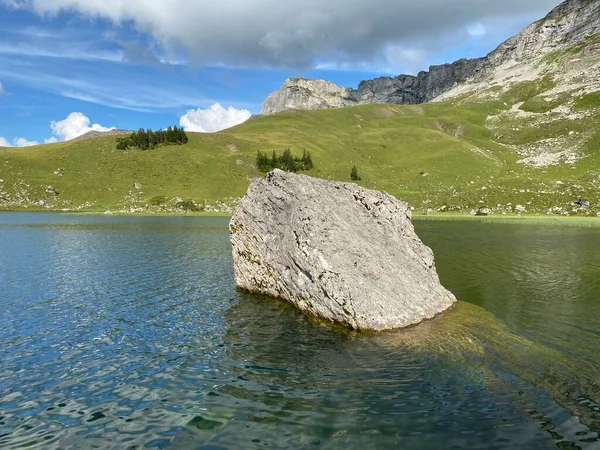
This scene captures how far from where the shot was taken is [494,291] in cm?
2833

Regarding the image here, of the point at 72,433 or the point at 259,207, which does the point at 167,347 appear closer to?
the point at 72,433

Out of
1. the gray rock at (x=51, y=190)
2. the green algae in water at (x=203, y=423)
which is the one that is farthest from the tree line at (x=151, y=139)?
the green algae in water at (x=203, y=423)

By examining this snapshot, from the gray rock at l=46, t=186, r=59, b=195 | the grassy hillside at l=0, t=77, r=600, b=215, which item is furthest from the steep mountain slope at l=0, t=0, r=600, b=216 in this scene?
the gray rock at l=46, t=186, r=59, b=195

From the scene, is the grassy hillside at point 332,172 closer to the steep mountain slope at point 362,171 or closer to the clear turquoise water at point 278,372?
the steep mountain slope at point 362,171

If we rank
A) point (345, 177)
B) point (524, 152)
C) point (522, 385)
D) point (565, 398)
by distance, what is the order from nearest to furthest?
point (565, 398), point (522, 385), point (345, 177), point (524, 152)

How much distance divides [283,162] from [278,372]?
155 meters

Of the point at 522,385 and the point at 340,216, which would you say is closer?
the point at 522,385

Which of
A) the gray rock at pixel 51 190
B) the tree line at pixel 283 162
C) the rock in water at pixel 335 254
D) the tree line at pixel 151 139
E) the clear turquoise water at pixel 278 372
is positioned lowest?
the clear turquoise water at pixel 278 372

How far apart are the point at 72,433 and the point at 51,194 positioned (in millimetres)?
152643

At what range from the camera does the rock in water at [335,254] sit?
20.6 metres

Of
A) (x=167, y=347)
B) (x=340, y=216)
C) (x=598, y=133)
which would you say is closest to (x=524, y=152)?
(x=598, y=133)

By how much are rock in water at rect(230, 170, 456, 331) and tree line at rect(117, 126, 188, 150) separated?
16179 cm

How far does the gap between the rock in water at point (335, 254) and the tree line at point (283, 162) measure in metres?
136

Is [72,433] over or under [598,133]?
under
